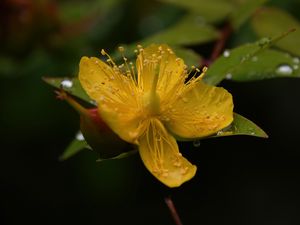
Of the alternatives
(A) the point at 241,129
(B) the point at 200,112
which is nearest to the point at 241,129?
(A) the point at 241,129

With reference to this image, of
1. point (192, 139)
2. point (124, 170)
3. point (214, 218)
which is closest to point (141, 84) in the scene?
point (192, 139)

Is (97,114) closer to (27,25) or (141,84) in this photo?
(141,84)

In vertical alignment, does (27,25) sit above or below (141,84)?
above

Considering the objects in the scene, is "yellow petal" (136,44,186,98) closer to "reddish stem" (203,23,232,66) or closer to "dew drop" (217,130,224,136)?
"dew drop" (217,130,224,136)

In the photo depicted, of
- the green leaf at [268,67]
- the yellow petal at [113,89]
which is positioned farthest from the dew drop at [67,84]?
the green leaf at [268,67]

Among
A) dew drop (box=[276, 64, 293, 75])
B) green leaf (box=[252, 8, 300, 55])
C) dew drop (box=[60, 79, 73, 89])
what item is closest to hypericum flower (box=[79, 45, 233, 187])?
dew drop (box=[60, 79, 73, 89])

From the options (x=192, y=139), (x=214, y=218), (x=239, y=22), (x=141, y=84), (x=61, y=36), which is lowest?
(x=214, y=218)
